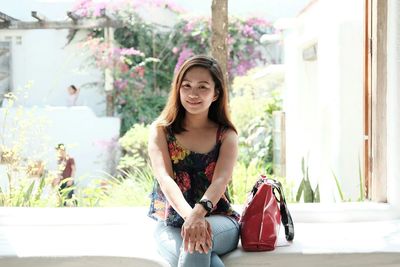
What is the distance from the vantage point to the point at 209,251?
2691 millimetres

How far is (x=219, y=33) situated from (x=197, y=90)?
1.22 meters

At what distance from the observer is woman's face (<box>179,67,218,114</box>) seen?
299 cm

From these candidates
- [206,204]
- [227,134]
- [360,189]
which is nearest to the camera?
[206,204]

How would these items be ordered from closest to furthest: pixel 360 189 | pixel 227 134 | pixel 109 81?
pixel 227 134
pixel 360 189
pixel 109 81

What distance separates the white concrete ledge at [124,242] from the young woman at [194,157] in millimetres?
123

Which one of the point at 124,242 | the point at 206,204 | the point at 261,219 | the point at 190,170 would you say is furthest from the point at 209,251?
the point at 124,242

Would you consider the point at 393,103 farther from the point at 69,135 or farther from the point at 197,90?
the point at 69,135

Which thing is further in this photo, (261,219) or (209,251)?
(261,219)

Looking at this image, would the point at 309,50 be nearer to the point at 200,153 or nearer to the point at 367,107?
the point at 367,107

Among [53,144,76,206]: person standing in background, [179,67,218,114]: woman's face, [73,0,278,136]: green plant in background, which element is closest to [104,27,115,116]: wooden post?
[73,0,278,136]: green plant in background

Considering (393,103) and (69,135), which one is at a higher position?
(393,103)

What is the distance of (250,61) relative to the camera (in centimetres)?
430

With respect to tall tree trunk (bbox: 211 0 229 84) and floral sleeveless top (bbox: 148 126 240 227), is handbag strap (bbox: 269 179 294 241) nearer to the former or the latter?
floral sleeveless top (bbox: 148 126 240 227)

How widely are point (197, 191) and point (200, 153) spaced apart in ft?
0.57
